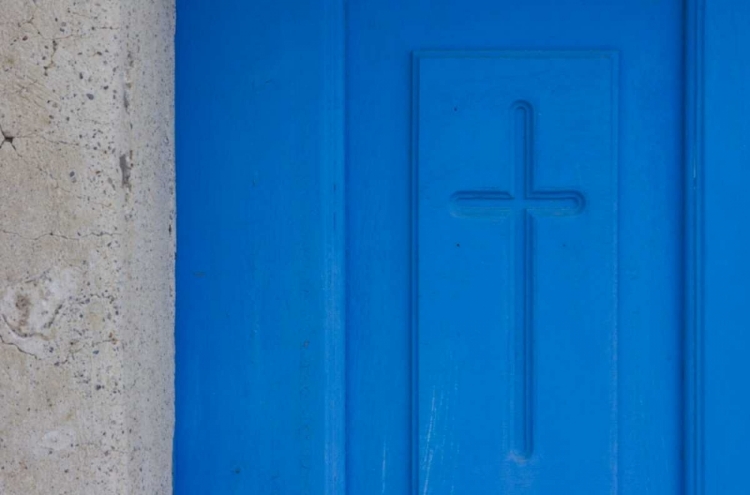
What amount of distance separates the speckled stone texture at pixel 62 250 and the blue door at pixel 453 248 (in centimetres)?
26

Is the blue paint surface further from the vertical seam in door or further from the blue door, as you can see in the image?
the vertical seam in door

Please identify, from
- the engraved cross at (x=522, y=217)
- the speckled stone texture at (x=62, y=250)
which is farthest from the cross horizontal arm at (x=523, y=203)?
the speckled stone texture at (x=62, y=250)

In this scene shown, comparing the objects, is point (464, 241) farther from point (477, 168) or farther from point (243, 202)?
point (243, 202)

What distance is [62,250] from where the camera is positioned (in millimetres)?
1109

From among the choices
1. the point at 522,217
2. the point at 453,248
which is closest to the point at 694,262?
the point at 522,217

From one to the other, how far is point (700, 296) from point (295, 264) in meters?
0.72

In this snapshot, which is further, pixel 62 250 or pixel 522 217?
pixel 522 217

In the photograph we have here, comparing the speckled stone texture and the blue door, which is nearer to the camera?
the speckled stone texture

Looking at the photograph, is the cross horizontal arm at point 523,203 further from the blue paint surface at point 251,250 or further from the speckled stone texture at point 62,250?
the speckled stone texture at point 62,250

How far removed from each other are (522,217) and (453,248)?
14 centimetres

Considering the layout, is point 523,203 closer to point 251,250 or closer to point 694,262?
point 694,262

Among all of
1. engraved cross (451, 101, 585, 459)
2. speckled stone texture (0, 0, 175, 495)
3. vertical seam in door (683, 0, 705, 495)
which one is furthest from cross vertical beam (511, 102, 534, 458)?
speckled stone texture (0, 0, 175, 495)

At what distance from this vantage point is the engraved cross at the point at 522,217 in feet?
4.63

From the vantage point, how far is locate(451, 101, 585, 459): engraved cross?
1411mm
